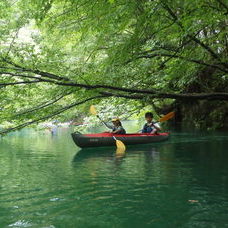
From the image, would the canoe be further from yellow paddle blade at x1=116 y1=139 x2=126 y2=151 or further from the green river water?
the green river water

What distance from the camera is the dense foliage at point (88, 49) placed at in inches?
190

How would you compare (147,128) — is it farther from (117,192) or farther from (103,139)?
(117,192)

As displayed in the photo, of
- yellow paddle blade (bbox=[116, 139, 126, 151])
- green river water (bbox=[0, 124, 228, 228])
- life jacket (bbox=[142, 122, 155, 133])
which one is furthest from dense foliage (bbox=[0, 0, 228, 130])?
life jacket (bbox=[142, 122, 155, 133])

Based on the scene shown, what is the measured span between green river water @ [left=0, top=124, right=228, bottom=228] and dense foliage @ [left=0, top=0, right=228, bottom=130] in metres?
1.57

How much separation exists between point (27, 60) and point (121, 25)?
1.87 m

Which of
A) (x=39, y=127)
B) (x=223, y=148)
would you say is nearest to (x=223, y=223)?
(x=39, y=127)

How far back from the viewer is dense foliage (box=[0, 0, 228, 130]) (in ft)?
15.8

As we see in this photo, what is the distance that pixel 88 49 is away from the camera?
8055 millimetres

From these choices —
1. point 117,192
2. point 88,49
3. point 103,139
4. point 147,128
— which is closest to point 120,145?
point 103,139

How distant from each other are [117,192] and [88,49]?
12.9 ft

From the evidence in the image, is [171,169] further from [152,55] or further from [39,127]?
[39,127]

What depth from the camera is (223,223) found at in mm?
4195

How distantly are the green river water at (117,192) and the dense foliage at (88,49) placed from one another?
1.57 m

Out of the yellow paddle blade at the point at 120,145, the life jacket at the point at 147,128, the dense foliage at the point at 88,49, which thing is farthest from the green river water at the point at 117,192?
the life jacket at the point at 147,128
